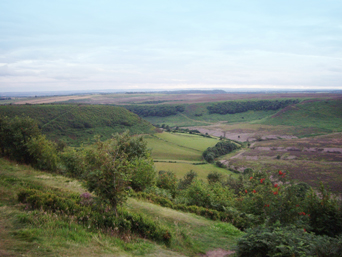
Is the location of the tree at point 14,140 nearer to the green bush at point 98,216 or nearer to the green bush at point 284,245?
the green bush at point 98,216

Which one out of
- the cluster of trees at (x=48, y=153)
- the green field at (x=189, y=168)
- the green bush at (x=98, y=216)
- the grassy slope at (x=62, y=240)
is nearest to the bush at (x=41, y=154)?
the cluster of trees at (x=48, y=153)

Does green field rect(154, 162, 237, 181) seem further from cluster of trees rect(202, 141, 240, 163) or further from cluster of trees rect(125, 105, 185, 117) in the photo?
cluster of trees rect(125, 105, 185, 117)

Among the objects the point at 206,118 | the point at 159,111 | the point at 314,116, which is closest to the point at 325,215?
the point at 314,116

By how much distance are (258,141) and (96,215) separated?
103 m

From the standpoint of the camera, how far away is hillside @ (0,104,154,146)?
95463mm

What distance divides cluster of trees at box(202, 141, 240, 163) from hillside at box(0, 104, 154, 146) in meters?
33.6

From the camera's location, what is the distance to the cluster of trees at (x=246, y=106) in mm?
182000

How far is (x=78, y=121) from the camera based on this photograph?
109 metres

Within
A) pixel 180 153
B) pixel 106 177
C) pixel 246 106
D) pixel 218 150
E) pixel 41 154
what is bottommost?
pixel 180 153

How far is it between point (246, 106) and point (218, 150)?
11829 cm

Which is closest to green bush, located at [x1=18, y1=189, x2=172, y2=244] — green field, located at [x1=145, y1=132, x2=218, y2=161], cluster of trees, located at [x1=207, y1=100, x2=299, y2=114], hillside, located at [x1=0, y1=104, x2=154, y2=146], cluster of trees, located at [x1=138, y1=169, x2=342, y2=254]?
cluster of trees, located at [x1=138, y1=169, x2=342, y2=254]

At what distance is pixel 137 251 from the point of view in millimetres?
8352

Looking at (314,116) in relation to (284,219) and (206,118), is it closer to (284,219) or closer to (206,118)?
(206,118)

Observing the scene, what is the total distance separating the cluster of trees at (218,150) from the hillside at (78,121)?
33.6 m
